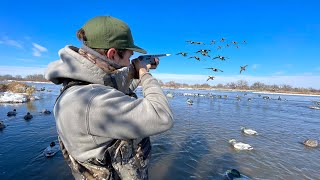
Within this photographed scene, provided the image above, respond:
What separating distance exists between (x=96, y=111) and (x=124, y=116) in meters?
0.21

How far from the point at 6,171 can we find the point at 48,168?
1.44 meters

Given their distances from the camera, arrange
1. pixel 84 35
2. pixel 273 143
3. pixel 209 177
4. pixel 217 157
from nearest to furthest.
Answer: pixel 84 35 < pixel 209 177 < pixel 217 157 < pixel 273 143

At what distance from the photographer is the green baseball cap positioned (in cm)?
186

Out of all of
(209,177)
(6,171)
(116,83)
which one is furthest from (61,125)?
(6,171)

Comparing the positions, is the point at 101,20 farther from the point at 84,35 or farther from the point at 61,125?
the point at 61,125

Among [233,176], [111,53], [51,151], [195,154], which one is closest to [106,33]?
[111,53]

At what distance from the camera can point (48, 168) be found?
8211 millimetres

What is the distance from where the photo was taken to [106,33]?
185 centimetres

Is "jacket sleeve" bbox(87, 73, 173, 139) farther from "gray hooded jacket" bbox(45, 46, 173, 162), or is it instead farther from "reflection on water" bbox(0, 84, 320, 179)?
"reflection on water" bbox(0, 84, 320, 179)

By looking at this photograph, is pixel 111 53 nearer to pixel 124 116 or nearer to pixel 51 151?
pixel 124 116

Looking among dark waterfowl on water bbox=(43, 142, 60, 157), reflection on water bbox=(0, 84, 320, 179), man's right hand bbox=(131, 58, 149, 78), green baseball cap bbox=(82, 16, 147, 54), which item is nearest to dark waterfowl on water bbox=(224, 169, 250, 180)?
reflection on water bbox=(0, 84, 320, 179)

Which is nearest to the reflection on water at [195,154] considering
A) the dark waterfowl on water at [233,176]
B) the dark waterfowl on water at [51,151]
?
the dark waterfowl on water at [51,151]

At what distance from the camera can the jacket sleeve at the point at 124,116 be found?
161 centimetres

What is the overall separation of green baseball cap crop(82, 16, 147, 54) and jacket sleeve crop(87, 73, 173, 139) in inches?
18.0
